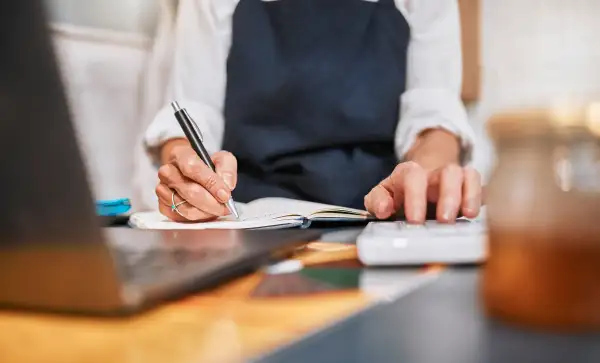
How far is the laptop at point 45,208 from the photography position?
264 mm

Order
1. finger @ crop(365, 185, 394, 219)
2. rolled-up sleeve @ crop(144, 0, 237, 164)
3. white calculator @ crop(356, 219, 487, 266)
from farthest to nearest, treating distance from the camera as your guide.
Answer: rolled-up sleeve @ crop(144, 0, 237, 164), finger @ crop(365, 185, 394, 219), white calculator @ crop(356, 219, 487, 266)

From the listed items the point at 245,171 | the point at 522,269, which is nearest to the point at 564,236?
the point at 522,269

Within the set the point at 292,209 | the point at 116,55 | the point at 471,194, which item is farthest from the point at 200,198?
the point at 116,55

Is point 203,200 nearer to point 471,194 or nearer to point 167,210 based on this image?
point 167,210

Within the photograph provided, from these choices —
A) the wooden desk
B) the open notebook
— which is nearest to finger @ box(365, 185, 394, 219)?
the open notebook

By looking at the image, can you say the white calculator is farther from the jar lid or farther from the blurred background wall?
the blurred background wall

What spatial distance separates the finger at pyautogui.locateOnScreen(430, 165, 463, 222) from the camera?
508 millimetres

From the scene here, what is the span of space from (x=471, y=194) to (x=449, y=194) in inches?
0.8

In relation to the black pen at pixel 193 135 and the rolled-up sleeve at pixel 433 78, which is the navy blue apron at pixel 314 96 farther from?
the black pen at pixel 193 135

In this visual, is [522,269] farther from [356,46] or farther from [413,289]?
[356,46]

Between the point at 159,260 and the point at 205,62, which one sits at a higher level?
the point at 205,62

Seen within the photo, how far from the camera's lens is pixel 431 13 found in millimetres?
1090

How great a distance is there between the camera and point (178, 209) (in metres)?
0.73

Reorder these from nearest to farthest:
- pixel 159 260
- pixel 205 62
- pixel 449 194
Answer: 1. pixel 159 260
2. pixel 449 194
3. pixel 205 62
